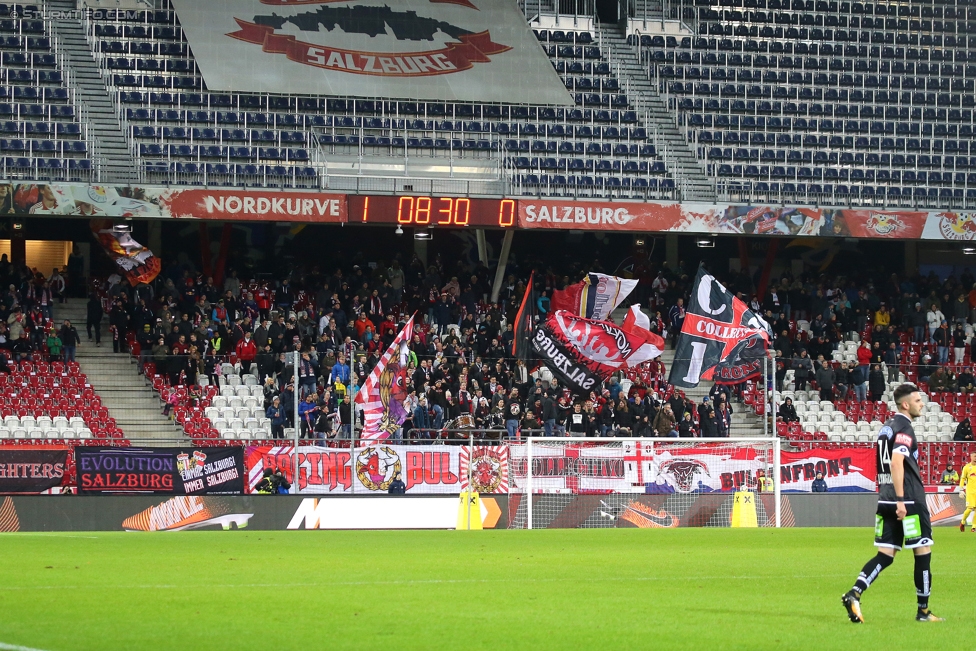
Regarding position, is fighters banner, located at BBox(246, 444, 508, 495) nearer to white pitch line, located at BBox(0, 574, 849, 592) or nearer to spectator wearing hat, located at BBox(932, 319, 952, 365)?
white pitch line, located at BBox(0, 574, 849, 592)

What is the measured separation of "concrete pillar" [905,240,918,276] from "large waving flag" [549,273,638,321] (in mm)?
13508

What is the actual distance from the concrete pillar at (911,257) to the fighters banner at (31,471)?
28638mm

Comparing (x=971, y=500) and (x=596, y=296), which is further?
(x=596, y=296)

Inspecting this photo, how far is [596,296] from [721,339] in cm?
537

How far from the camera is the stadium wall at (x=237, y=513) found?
2477 cm

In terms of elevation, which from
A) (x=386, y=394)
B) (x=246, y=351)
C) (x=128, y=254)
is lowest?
(x=386, y=394)

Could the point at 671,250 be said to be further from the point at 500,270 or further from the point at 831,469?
the point at 831,469

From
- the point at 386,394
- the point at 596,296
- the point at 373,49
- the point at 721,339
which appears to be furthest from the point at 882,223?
the point at 386,394

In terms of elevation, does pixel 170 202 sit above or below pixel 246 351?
above

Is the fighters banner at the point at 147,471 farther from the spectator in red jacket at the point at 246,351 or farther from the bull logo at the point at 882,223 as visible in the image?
the bull logo at the point at 882,223

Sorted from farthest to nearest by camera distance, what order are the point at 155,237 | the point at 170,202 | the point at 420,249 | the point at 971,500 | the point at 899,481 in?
1. the point at 420,249
2. the point at 155,237
3. the point at 170,202
4. the point at 971,500
5. the point at 899,481

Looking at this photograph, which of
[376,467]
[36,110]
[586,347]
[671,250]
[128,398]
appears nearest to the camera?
[376,467]

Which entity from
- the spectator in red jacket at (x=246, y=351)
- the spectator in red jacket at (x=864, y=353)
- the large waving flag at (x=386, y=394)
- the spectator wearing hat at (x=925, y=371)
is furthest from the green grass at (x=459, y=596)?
the spectator in red jacket at (x=864, y=353)

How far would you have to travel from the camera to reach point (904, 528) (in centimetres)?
1009
